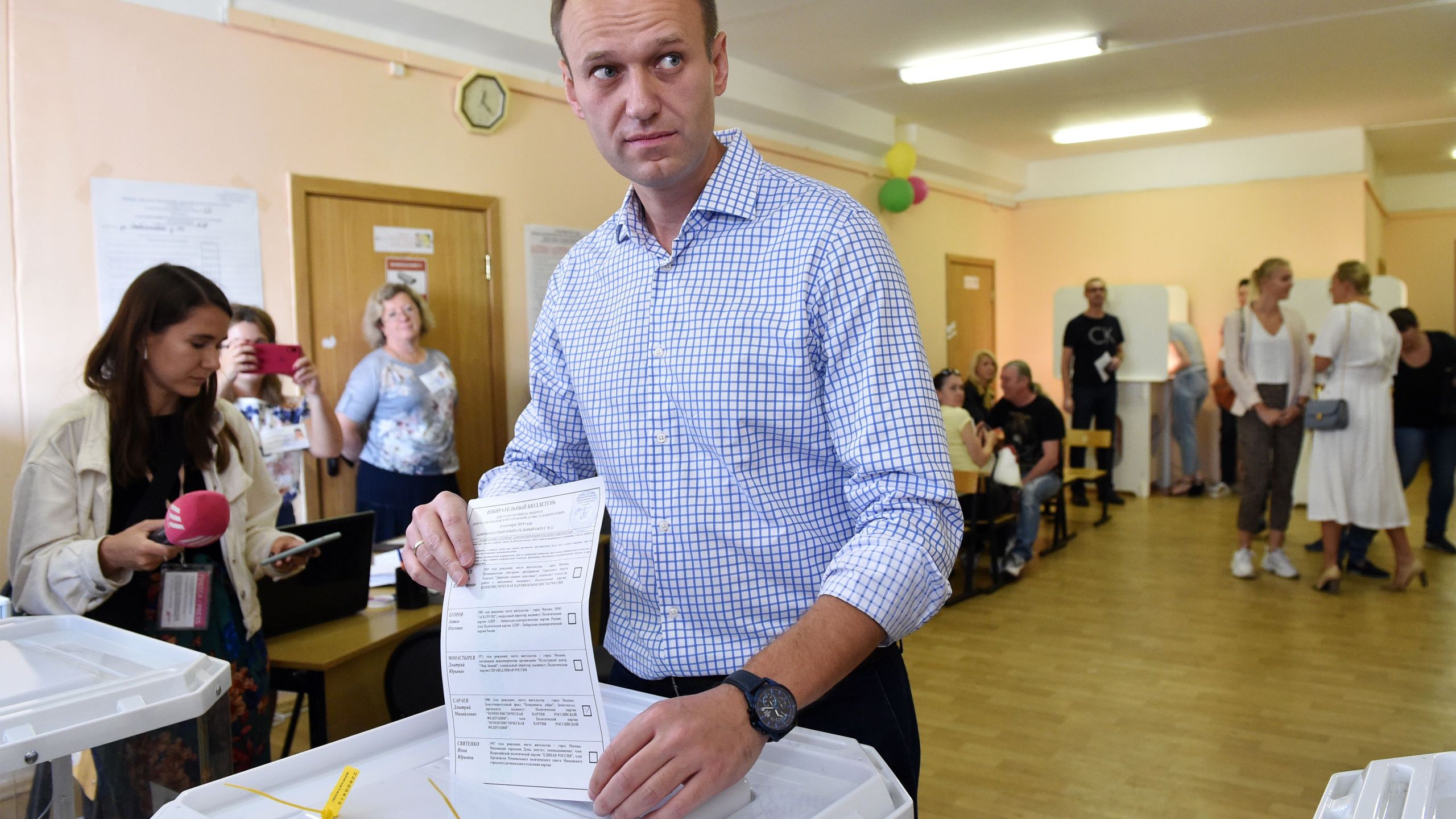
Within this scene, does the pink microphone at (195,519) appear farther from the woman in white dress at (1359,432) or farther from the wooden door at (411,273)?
the woman in white dress at (1359,432)

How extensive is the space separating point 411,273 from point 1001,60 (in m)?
4.04

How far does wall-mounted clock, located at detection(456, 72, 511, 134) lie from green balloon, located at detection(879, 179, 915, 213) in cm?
399

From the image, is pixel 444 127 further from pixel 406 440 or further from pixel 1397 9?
pixel 1397 9

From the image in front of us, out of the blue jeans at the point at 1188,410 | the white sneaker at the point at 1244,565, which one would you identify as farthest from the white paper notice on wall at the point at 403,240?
the blue jeans at the point at 1188,410

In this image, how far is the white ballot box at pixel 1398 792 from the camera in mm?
814

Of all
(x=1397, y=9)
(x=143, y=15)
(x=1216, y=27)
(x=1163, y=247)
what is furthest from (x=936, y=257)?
(x=143, y=15)

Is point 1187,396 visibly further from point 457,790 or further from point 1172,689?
point 457,790

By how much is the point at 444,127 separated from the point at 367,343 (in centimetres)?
110

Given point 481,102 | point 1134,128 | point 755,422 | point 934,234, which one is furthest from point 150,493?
point 1134,128

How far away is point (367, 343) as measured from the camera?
438 cm

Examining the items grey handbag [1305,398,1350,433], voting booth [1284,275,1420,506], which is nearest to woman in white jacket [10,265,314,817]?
grey handbag [1305,398,1350,433]

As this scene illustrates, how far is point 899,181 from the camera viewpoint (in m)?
8.10

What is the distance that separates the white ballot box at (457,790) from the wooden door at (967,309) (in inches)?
328

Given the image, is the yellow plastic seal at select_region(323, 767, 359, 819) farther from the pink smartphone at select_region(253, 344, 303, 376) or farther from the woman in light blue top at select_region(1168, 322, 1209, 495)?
the woman in light blue top at select_region(1168, 322, 1209, 495)
